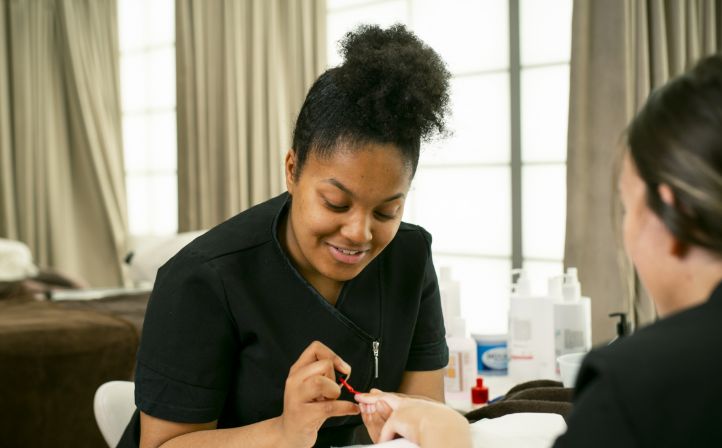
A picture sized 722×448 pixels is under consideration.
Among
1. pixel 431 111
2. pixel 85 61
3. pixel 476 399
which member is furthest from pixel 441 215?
pixel 85 61

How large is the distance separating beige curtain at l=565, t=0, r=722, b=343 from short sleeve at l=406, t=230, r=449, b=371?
3.12 ft

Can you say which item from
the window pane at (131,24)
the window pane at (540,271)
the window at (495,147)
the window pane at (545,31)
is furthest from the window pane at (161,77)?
the window pane at (540,271)

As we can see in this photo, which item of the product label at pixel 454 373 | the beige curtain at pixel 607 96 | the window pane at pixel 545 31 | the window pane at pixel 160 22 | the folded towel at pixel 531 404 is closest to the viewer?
the folded towel at pixel 531 404

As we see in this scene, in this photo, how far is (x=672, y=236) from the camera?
25.3 inches

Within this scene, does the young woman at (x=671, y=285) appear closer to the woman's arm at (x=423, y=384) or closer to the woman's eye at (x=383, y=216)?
the woman's eye at (x=383, y=216)

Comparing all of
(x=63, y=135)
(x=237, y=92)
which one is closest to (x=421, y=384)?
(x=237, y=92)

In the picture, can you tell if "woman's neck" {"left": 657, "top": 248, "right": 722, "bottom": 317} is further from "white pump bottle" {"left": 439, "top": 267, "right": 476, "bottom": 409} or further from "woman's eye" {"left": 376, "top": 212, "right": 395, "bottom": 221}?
"white pump bottle" {"left": 439, "top": 267, "right": 476, "bottom": 409}

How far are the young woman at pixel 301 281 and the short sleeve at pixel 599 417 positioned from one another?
0.54 m

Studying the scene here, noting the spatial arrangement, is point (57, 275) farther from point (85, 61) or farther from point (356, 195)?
point (356, 195)

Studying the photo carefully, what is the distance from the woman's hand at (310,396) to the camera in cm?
107

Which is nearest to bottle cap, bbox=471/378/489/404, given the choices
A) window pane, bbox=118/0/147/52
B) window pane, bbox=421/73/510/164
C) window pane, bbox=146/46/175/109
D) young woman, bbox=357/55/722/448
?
young woman, bbox=357/55/722/448

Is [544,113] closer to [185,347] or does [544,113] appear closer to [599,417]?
[185,347]

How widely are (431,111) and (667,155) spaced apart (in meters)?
0.58

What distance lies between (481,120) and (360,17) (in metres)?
0.80
